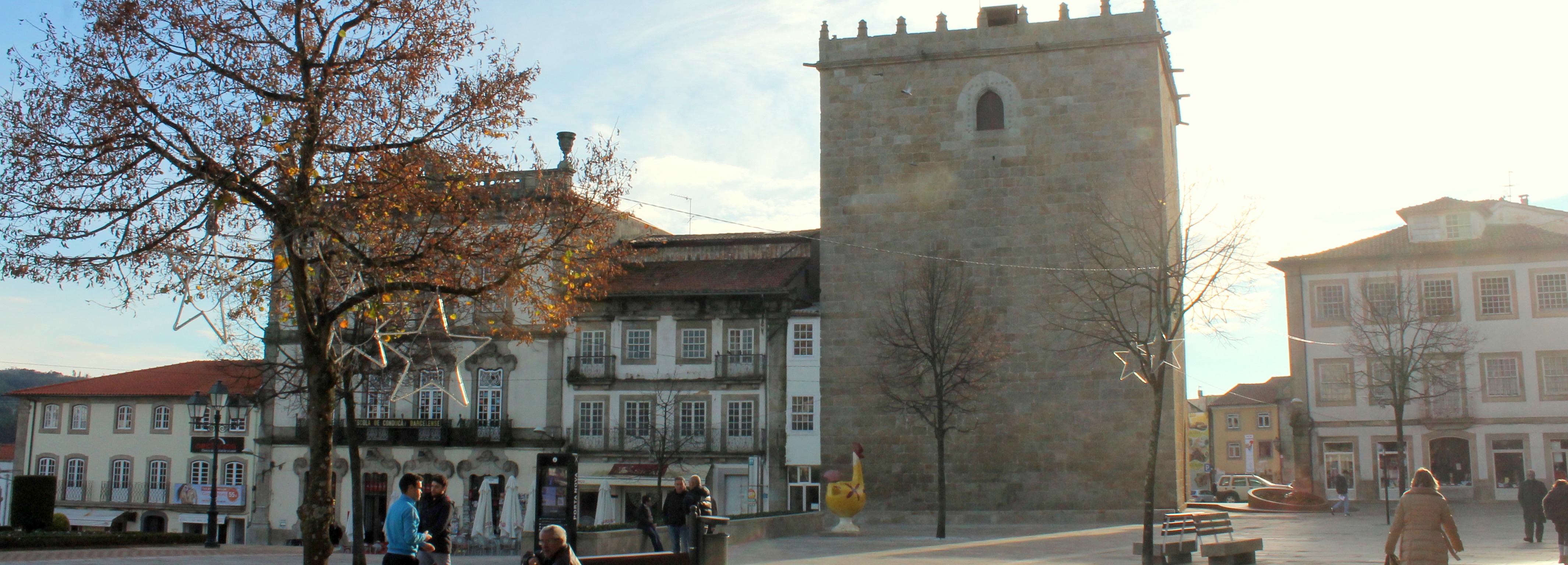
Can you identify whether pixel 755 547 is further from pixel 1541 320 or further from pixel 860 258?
pixel 1541 320

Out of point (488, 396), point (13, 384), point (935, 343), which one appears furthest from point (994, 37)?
point (13, 384)

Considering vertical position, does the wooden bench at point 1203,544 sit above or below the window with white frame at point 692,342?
below

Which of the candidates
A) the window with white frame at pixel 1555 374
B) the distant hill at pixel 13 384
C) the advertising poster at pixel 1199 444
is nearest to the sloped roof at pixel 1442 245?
the window with white frame at pixel 1555 374

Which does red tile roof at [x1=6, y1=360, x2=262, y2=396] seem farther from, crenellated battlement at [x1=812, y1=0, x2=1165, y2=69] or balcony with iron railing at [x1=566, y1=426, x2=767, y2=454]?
crenellated battlement at [x1=812, y1=0, x2=1165, y2=69]

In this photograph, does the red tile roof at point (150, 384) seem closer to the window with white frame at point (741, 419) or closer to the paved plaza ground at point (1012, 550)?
the window with white frame at point (741, 419)

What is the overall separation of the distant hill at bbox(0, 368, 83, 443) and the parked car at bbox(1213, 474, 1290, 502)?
217 feet

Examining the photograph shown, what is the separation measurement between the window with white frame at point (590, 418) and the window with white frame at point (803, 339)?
570 centimetres

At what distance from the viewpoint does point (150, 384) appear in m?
40.4

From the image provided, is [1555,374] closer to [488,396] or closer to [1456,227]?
[1456,227]

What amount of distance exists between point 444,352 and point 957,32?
16216 mm

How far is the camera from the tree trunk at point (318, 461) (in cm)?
1026

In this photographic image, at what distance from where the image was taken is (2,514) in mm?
43875

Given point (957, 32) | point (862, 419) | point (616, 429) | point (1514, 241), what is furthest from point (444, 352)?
point (1514, 241)

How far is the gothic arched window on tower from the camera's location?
31156mm
